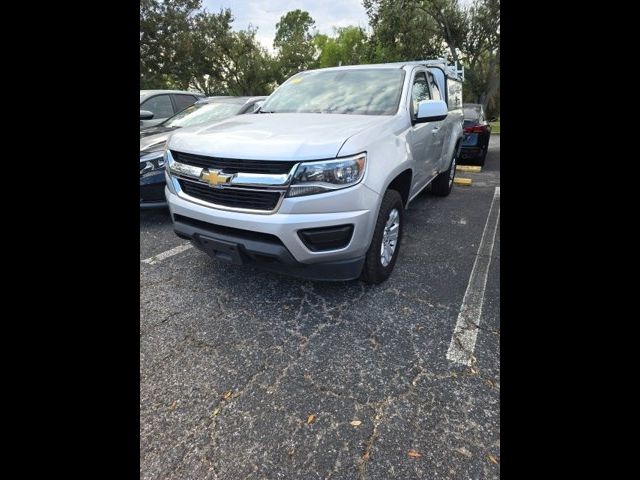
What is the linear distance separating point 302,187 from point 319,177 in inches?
4.7

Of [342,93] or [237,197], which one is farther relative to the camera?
[342,93]

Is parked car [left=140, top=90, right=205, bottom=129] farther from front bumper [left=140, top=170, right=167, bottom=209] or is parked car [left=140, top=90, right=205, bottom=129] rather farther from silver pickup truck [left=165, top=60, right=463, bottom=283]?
silver pickup truck [left=165, top=60, right=463, bottom=283]

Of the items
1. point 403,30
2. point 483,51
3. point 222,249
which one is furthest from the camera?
→ point 483,51

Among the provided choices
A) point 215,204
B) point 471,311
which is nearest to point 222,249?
point 215,204

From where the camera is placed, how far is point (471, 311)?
104 inches

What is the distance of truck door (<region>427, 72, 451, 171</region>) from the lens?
4036 mm

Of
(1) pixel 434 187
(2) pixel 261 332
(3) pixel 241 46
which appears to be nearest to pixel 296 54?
Answer: (3) pixel 241 46

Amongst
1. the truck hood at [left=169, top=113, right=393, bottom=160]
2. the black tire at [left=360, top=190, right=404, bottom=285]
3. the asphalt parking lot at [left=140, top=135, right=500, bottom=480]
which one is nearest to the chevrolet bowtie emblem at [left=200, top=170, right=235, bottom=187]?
the truck hood at [left=169, top=113, right=393, bottom=160]

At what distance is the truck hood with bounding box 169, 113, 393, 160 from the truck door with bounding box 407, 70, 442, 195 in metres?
0.50

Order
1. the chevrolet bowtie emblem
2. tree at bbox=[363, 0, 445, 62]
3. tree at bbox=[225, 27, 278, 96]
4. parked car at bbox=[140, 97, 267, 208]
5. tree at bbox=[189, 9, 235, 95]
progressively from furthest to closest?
tree at bbox=[225, 27, 278, 96], tree at bbox=[189, 9, 235, 95], tree at bbox=[363, 0, 445, 62], parked car at bbox=[140, 97, 267, 208], the chevrolet bowtie emblem

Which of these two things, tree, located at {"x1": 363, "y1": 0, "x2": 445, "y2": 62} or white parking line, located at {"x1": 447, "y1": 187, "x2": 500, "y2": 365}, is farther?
tree, located at {"x1": 363, "y1": 0, "x2": 445, "y2": 62}

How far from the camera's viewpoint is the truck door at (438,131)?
404 cm

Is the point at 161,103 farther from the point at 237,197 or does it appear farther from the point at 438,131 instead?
the point at 237,197
